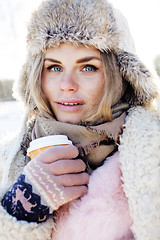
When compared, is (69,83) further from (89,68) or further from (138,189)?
(138,189)

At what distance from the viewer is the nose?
1.06 metres

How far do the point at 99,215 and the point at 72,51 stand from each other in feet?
2.31

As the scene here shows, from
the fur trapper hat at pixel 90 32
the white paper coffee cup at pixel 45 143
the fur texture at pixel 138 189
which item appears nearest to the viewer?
the fur texture at pixel 138 189

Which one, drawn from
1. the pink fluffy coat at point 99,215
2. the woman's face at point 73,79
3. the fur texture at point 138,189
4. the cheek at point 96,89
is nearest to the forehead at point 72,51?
the woman's face at point 73,79

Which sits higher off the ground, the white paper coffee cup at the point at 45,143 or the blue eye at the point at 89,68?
the blue eye at the point at 89,68

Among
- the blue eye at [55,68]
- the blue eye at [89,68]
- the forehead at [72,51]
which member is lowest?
the blue eye at [55,68]

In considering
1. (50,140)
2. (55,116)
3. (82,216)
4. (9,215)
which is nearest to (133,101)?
(55,116)

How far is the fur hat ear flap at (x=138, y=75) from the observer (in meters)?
1.13

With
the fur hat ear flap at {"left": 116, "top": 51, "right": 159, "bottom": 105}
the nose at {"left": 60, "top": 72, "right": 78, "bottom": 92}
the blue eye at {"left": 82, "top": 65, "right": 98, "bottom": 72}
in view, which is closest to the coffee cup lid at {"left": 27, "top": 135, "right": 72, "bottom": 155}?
the nose at {"left": 60, "top": 72, "right": 78, "bottom": 92}

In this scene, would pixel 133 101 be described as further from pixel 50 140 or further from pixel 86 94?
pixel 50 140

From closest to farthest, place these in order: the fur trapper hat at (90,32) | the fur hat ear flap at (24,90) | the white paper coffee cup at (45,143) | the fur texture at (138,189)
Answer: the fur texture at (138,189)
the white paper coffee cup at (45,143)
the fur trapper hat at (90,32)
the fur hat ear flap at (24,90)

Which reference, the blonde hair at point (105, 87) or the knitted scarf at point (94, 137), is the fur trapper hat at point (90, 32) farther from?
the knitted scarf at point (94, 137)

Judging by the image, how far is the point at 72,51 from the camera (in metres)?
1.06

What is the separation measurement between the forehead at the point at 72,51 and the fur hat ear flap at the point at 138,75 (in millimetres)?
143
